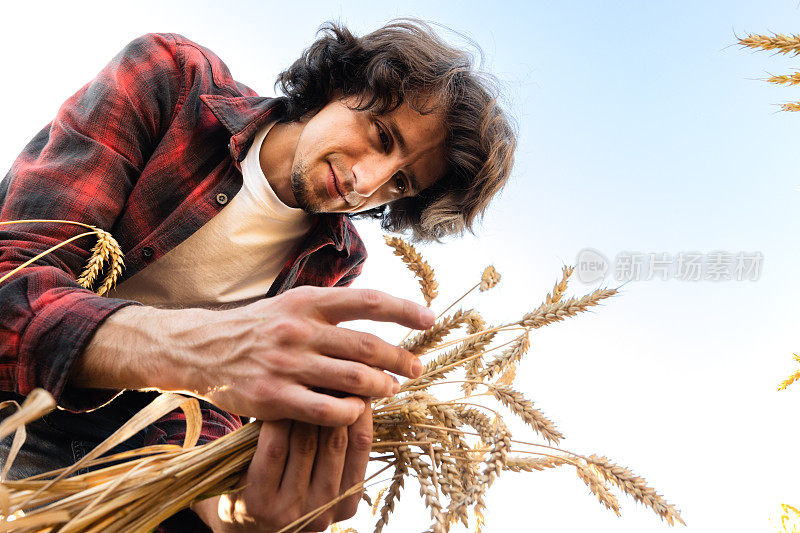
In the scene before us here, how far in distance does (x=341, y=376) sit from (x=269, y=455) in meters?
0.19

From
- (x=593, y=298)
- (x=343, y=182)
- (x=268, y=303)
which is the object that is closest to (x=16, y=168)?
(x=343, y=182)

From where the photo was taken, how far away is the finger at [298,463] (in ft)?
2.85

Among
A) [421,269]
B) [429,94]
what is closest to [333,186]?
[429,94]

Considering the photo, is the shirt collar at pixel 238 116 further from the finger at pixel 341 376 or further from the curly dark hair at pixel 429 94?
the finger at pixel 341 376

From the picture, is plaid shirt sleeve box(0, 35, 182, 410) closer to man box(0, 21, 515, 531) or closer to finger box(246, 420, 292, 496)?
man box(0, 21, 515, 531)

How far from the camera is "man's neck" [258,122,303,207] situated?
2.17 metres

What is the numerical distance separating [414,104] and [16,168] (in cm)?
149

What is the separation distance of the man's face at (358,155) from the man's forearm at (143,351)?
3.97ft

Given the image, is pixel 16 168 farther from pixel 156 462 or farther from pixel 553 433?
pixel 553 433

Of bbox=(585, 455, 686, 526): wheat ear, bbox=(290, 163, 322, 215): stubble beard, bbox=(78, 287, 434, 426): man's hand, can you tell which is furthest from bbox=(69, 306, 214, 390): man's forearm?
bbox=(290, 163, 322, 215): stubble beard

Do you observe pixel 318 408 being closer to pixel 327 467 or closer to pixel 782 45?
pixel 327 467

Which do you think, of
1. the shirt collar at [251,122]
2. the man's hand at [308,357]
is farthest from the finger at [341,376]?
the shirt collar at [251,122]

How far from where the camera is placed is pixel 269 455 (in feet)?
2.79

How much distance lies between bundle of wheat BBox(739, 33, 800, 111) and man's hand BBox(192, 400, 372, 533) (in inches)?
59.2
